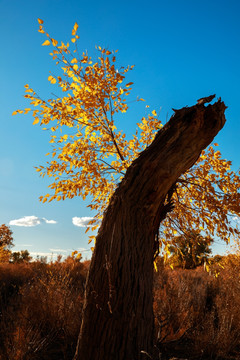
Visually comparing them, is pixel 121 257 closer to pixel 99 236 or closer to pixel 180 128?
pixel 99 236

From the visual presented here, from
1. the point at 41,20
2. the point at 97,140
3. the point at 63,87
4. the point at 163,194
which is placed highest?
the point at 41,20

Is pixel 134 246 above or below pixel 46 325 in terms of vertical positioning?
above

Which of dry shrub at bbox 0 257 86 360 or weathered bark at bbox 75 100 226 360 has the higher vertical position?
weathered bark at bbox 75 100 226 360

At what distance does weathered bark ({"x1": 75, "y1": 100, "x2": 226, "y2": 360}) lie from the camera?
103 inches

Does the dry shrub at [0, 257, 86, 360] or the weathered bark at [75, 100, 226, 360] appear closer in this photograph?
the weathered bark at [75, 100, 226, 360]

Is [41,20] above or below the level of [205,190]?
above

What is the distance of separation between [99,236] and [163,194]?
36.5 inches

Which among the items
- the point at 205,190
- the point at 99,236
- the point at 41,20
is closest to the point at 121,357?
the point at 99,236

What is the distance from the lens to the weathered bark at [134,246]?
8.62 feet

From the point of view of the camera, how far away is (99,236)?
3016mm

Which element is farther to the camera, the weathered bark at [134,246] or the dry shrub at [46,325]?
the dry shrub at [46,325]

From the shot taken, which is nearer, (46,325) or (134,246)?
(134,246)

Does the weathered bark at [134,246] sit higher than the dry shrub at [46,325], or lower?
higher

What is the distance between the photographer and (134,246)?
9.50 feet
